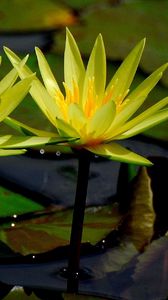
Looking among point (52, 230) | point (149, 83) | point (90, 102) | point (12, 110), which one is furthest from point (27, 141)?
point (52, 230)

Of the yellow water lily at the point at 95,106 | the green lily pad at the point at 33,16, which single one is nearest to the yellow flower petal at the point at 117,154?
the yellow water lily at the point at 95,106

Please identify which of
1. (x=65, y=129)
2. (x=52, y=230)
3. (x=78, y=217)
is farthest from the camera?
(x=52, y=230)

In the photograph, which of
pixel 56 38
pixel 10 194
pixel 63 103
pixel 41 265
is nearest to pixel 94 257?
pixel 41 265

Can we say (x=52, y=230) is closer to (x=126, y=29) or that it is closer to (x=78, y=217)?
(x=78, y=217)

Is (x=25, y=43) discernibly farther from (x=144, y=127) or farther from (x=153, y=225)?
(x=144, y=127)

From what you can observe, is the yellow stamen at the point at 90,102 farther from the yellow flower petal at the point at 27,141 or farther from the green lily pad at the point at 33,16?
the green lily pad at the point at 33,16

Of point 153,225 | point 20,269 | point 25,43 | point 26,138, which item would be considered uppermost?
point 25,43

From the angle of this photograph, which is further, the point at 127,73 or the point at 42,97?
the point at 127,73

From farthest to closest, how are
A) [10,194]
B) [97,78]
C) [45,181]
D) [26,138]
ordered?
[45,181], [10,194], [97,78], [26,138]
